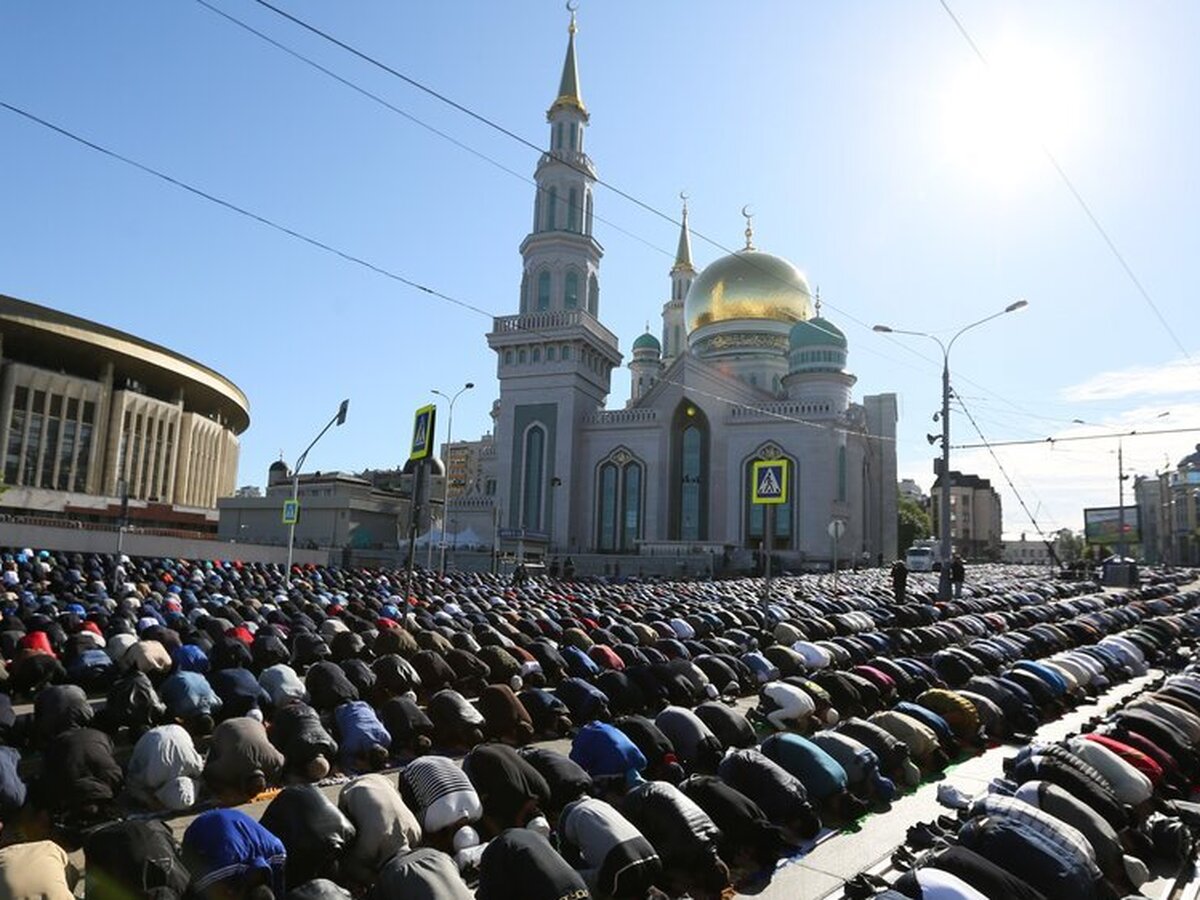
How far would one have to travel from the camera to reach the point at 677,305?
253 feet

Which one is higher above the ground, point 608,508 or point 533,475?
point 533,475

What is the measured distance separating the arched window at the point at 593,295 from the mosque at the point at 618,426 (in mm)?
70

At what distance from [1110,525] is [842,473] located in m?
14.9

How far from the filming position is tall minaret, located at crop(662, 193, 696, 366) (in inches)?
2992

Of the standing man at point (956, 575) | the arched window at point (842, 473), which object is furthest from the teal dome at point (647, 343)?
the standing man at point (956, 575)

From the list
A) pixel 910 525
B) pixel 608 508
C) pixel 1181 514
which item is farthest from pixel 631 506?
pixel 1181 514

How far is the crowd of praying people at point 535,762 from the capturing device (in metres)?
4.98

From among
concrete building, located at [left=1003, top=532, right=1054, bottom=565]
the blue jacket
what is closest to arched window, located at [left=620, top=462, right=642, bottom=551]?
the blue jacket

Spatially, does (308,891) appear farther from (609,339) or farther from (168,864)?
(609,339)

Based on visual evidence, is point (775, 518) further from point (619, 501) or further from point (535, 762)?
point (535, 762)

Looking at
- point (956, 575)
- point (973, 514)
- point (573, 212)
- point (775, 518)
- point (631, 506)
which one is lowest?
point (956, 575)

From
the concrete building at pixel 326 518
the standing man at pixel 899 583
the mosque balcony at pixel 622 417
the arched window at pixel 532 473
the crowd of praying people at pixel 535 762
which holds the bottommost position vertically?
the crowd of praying people at pixel 535 762

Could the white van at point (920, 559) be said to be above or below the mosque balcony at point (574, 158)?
below

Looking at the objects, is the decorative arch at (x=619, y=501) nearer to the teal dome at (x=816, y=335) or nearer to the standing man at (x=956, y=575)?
the teal dome at (x=816, y=335)
